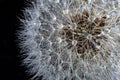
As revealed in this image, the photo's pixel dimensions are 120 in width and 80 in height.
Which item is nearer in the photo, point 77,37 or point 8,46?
point 77,37

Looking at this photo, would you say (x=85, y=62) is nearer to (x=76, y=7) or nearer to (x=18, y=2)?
(x=76, y=7)

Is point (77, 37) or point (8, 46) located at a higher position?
point (77, 37)

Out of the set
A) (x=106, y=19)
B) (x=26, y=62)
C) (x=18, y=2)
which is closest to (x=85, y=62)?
(x=106, y=19)

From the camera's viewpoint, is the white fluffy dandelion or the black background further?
the black background

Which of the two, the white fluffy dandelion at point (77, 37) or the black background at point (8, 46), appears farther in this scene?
the black background at point (8, 46)
